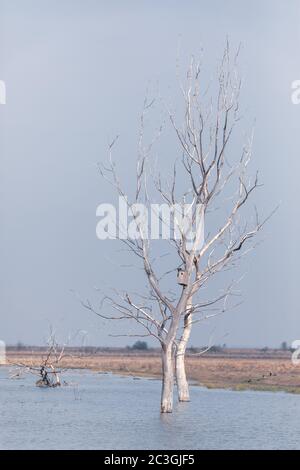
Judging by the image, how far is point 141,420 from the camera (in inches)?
985

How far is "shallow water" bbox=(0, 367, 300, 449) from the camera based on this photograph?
20.7 m

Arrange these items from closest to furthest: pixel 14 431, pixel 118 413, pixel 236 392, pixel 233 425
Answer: pixel 14 431, pixel 233 425, pixel 118 413, pixel 236 392

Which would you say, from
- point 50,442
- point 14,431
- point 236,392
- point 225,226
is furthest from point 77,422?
point 236,392

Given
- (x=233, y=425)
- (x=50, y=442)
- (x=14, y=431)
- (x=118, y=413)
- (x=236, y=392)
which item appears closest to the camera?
(x=50, y=442)

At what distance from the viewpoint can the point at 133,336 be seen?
2538 cm

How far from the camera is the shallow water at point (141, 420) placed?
20.7m
